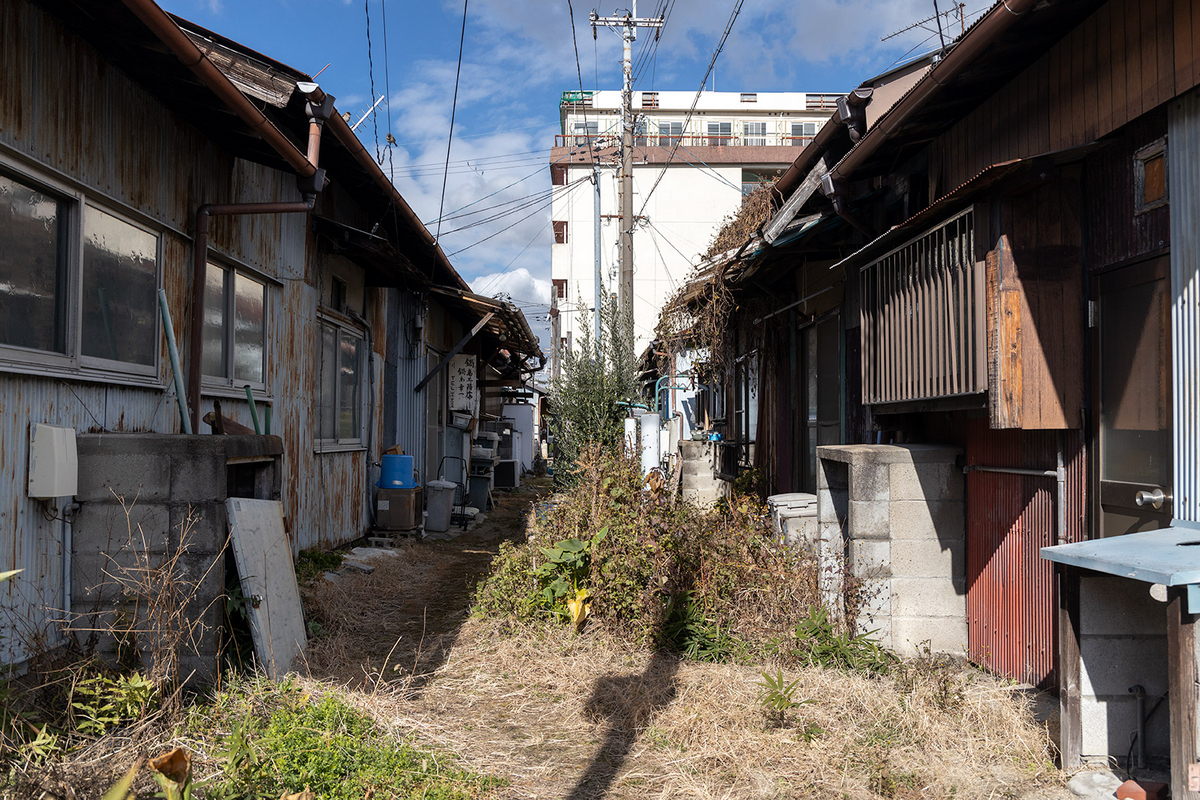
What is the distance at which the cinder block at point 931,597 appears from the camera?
5.83 meters

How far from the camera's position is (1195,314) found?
3.50 metres

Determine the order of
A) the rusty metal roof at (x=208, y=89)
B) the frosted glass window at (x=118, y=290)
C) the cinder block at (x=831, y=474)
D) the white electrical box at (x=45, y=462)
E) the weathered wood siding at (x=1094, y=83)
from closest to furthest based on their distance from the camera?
1. the weathered wood siding at (x=1094, y=83)
2. the white electrical box at (x=45, y=462)
3. the rusty metal roof at (x=208, y=89)
4. the frosted glass window at (x=118, y=290)
5. the cinder block at (x=831, y=474)

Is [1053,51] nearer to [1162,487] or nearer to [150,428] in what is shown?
[1162,487]

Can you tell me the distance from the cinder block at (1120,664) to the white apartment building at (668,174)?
26.1 m

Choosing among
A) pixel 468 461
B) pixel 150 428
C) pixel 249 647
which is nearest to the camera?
pixel 249 647

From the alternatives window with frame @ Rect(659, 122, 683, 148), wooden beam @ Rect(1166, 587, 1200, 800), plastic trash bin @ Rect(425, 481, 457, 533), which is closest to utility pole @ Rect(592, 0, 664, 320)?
plastic trash bin @ Rect(425, 481, 457, 533)

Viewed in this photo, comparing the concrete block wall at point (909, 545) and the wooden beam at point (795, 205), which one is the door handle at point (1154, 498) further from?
the wooden beam at point (795, 205)

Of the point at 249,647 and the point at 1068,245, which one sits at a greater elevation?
the point at 1068,245

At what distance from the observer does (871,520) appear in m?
5.80

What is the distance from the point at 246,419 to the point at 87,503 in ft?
9.43

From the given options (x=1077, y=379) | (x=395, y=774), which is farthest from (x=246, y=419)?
(x=1077, y=379)

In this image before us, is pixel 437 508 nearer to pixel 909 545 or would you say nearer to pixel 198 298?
pixel 198 298

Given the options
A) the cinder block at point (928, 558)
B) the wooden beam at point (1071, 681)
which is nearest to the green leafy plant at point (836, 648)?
the cinder block at point (928, 558)

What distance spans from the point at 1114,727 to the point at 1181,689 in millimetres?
A: 729
